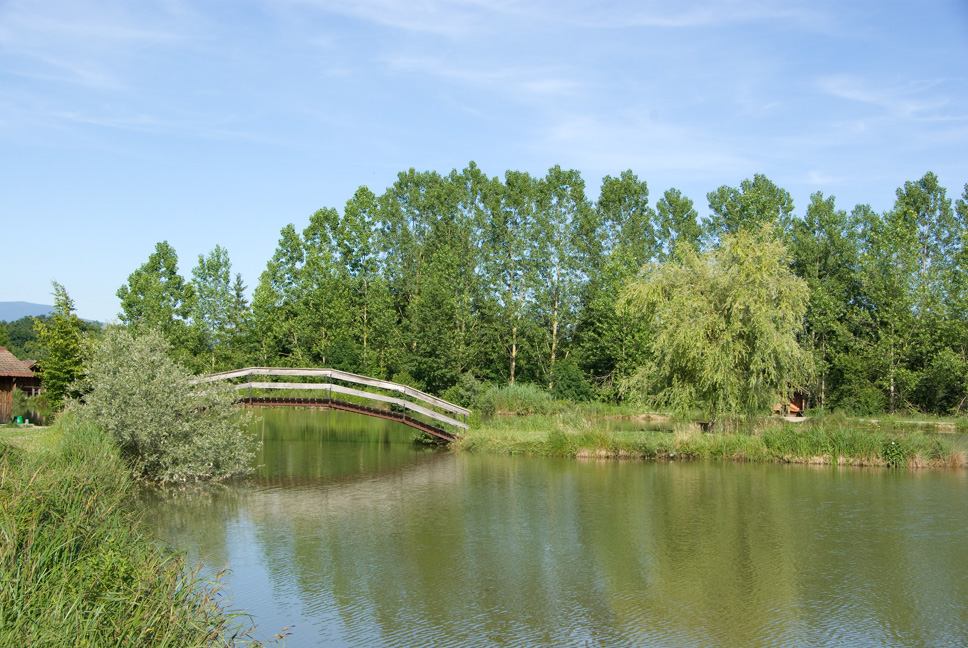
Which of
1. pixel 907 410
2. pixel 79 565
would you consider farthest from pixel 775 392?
pixel 79 565

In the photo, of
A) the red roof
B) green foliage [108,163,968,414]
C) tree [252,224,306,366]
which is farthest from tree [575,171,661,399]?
the red roof

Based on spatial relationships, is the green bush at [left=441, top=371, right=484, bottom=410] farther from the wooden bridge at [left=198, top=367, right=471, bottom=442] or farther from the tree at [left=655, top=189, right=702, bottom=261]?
the tree at [left=655, top=189, right=702, bottom=261]

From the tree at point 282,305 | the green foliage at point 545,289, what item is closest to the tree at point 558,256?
the green foliage at point 545,289

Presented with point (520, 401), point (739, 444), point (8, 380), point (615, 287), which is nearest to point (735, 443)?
point (739, 444)

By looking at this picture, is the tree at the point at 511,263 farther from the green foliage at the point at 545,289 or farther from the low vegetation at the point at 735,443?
the low vegetation at the point at 735,443

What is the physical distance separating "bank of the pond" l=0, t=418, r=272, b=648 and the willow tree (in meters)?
17.4

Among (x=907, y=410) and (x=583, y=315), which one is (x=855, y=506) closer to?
(x=907, y=410)

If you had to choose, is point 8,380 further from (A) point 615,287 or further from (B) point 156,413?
(A) point 615,287

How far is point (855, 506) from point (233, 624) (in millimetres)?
12679

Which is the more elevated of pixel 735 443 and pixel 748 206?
pixel 748 206

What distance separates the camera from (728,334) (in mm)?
23031

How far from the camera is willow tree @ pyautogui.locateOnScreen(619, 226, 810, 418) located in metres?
23.0

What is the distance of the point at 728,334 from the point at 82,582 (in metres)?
19.7

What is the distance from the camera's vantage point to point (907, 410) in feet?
116
